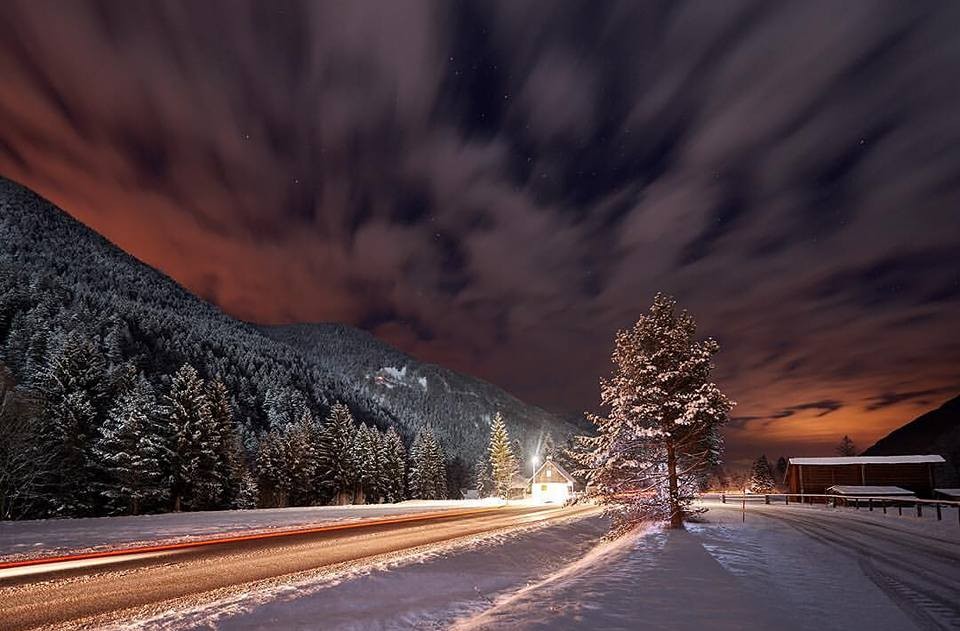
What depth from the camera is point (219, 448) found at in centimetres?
4678

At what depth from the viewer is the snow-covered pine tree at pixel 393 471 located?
73438mm

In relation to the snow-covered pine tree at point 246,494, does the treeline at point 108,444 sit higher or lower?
higher

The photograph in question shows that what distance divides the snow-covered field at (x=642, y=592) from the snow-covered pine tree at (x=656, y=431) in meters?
3.60

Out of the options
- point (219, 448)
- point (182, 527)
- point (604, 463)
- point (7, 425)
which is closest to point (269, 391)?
point (219, 448)

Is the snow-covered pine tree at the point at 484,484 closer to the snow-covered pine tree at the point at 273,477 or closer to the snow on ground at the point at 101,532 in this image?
the snow-covered pine tree at the point at 273,477

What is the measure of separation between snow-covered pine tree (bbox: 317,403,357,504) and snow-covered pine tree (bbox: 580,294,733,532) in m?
50.8

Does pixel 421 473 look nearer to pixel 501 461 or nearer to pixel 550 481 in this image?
pixel 501 461

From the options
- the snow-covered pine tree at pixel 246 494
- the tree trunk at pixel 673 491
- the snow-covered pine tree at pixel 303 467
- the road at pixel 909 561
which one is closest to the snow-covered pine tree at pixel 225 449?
the snow-covered pine tree at pixel 246 494

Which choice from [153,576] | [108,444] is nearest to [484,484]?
[108,444]

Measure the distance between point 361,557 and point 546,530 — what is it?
11810mm

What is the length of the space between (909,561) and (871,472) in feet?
138

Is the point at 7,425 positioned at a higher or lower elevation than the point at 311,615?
higher

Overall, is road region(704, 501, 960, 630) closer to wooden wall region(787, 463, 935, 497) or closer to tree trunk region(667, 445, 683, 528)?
tree trunk region(667, 445, 683, 528)

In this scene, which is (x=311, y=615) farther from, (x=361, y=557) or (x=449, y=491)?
(x=449, y=491)
